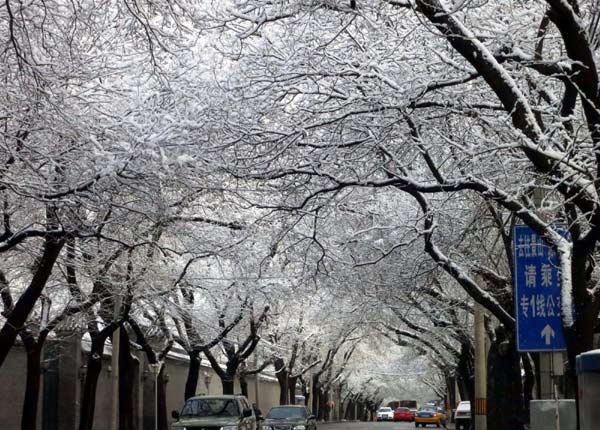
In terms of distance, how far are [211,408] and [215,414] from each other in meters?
0.36

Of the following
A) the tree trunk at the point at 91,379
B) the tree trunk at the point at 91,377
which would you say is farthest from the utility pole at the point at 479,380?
the tree trunk at the point at 91,379

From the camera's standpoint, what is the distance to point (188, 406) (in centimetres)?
2395

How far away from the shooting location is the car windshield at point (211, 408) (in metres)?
23.4

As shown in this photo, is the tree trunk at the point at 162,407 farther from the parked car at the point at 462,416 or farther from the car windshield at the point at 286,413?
the parked car at the point at 462,416

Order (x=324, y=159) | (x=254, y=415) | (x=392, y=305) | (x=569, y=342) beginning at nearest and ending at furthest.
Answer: (x=569, y=342)
(x=324, y=159)
(x=254, y=415)
(x=392, y=305)

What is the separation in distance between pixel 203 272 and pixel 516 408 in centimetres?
1372

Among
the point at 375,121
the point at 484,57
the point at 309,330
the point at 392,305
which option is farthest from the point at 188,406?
the point at 309,330

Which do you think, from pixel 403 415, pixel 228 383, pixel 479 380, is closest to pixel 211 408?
pixel 479 380

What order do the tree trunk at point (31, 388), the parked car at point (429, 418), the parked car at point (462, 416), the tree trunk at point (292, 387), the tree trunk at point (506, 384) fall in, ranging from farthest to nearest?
1. the parked car at point (429, 418)
2. the tree trunk at point (292, 387)
3. the parked car at point (462, 416)
4. the tree trunk at point (31, 388)
5. the tree trunk at point (506, 384)

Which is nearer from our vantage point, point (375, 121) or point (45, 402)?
point (375, 121)

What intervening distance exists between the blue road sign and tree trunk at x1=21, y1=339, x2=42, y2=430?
516 inches

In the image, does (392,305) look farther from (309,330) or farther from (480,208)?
(309,330)

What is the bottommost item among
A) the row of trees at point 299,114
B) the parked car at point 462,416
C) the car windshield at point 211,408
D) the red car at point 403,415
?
the red car at point 403,415

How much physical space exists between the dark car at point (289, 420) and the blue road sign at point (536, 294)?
1511 centimetres
